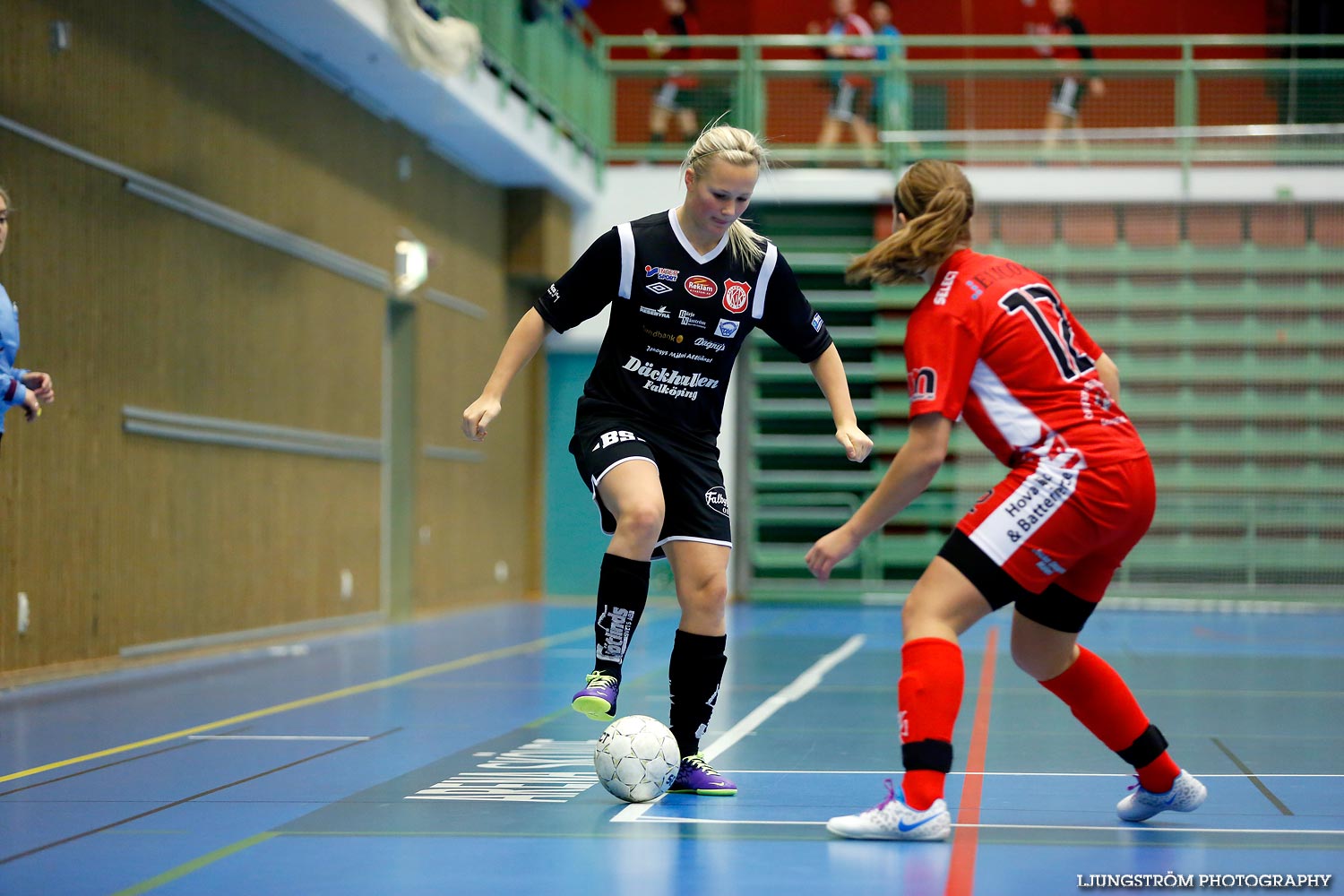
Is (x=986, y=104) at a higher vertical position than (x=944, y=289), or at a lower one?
higher

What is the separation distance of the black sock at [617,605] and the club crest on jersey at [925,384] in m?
1.12

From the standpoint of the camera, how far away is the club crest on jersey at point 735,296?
4.88m

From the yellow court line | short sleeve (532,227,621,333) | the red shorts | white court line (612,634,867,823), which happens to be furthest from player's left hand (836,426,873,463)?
the yellow court line

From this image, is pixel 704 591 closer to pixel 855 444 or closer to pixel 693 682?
pixel 693 682

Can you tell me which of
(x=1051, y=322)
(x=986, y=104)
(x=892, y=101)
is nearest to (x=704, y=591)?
(x=1051, y=322)

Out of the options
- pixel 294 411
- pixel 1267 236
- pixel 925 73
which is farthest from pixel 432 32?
pixel 1267 236

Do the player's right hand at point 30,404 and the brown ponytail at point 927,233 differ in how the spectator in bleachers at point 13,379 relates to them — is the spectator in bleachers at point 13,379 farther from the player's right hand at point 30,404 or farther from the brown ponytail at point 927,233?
the brown ponytail at point 927,233

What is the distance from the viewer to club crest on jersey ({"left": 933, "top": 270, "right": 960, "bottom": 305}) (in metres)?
3.96

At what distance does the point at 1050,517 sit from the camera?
3855 mm

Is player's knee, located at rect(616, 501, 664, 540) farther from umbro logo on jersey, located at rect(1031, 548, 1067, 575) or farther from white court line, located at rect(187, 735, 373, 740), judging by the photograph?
white court line, located at rect(187, 735, 373, 740)

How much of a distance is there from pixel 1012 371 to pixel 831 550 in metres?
0.65

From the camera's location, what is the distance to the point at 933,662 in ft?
12.6

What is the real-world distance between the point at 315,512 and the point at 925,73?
9.62 metres

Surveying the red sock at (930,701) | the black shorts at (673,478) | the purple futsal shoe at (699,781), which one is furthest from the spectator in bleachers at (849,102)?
the red sock at (930,701)
